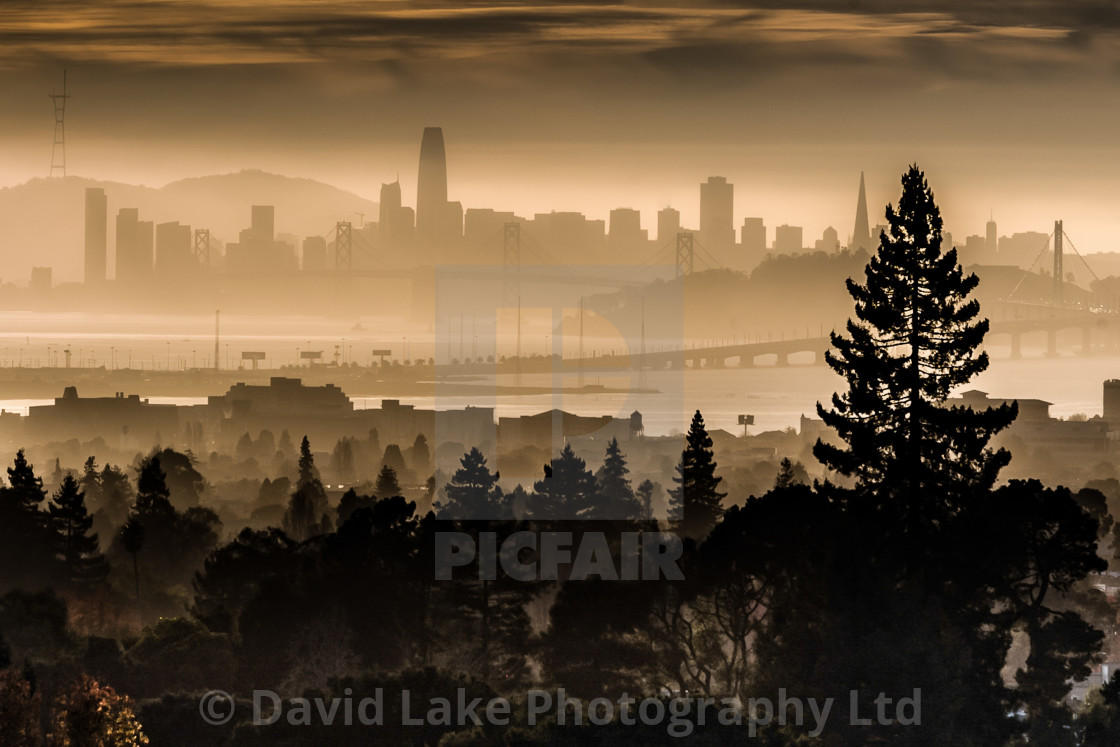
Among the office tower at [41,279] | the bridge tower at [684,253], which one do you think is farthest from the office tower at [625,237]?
the office tower at [41,279]

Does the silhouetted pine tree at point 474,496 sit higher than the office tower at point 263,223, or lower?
lower

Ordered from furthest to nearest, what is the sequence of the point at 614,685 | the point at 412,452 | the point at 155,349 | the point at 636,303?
the point at 155,349 → the point at 636,303 → the point at 412,452 → the point at 614,685

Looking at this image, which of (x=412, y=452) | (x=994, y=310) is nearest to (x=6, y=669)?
(x=412, y=452)

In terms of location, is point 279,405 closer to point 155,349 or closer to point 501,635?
point 501,635

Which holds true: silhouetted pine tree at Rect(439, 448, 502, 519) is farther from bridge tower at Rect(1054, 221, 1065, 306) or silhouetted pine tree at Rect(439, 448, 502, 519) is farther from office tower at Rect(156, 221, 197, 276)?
office tower at Rect(156, 221, 197, 276)

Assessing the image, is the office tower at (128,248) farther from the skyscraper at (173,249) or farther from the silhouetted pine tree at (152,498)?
the silhouetted pine tree at (152,498)
